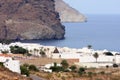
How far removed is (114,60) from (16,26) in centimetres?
8128

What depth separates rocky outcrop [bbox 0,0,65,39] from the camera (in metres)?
147

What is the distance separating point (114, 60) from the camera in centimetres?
7162

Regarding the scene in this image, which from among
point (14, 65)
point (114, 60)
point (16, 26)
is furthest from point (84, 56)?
point (16, 26)

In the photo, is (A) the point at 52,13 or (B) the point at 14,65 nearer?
(B) the point at 14,65

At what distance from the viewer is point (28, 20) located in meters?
154

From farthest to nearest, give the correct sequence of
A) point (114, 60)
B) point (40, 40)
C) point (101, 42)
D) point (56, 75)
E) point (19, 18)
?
point (19, 18)
point (40, 40)
point (101, 42)
point (114, 60)
point (56, 75)

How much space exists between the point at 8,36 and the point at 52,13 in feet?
61.3

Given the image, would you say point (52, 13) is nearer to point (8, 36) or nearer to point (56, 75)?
point (8, 36)

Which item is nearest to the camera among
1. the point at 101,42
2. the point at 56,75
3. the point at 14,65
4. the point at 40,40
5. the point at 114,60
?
the point at 14,65

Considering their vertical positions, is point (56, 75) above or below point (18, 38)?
above

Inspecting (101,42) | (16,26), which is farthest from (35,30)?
(101,42)

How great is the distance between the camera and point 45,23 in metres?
155

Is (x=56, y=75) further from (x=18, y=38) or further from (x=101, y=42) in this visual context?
(x=18, y=38)

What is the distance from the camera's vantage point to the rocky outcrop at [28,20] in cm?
14712
